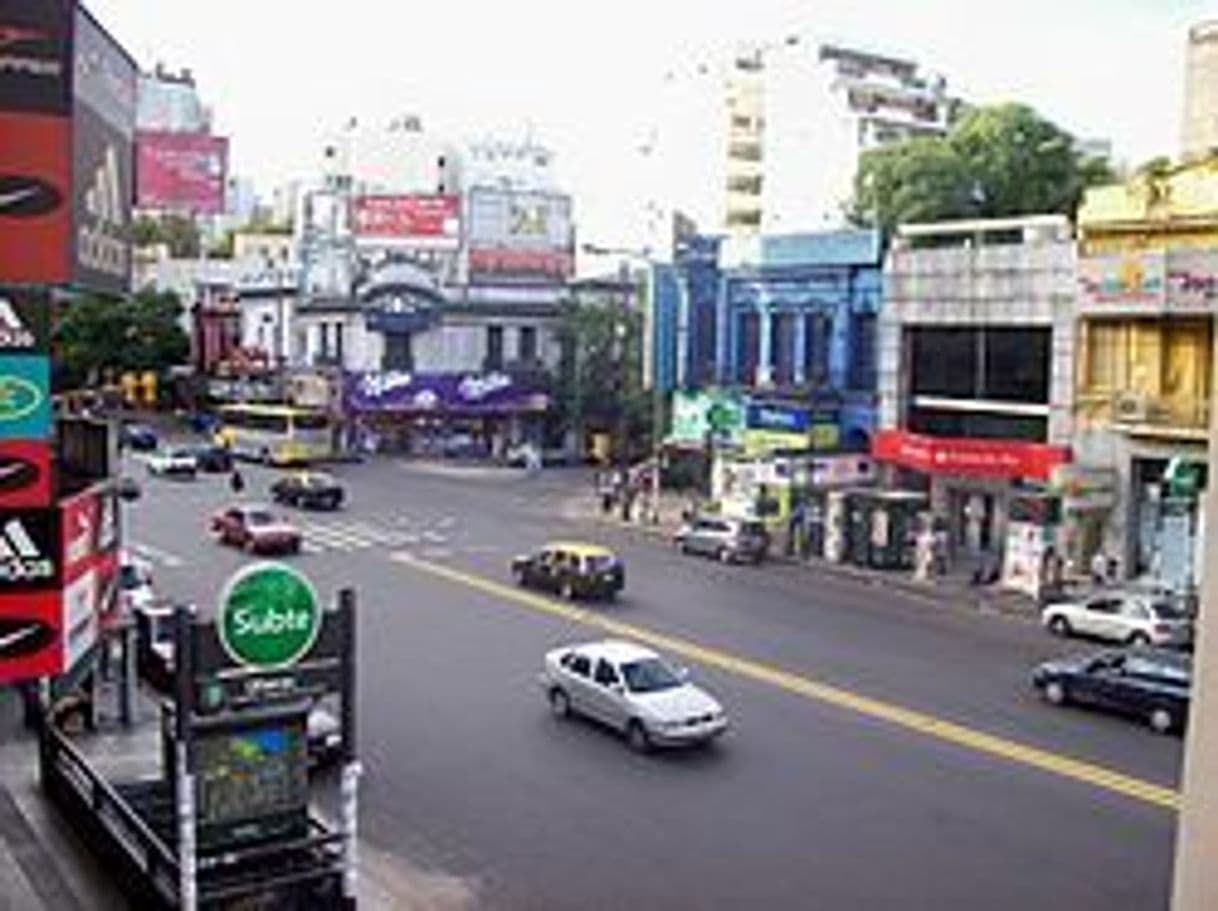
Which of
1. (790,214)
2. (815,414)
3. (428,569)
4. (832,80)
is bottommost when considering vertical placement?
(428,569)

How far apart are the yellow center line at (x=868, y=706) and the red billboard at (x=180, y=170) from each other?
246 ft

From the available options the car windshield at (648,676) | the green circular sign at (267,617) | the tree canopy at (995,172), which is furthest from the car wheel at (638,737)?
the tree canopy at (995,172)

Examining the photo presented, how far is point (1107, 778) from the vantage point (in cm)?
2284

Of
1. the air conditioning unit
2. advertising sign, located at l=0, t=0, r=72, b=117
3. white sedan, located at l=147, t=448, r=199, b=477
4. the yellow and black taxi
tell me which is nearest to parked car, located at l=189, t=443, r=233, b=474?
white sedan, located at l=147, t=448, r=199, b=477

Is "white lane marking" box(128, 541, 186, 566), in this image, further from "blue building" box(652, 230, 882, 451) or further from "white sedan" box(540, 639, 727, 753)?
"blue building" box(652, 230, 882, 451)

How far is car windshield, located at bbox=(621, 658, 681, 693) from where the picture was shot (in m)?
24.8

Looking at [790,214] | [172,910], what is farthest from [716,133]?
[172,910]

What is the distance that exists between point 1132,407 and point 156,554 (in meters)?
26.6

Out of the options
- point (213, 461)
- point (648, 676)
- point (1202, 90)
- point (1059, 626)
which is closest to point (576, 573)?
point (1059, 626)

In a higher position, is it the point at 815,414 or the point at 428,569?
the point at 815,414

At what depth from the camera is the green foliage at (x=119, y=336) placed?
90188 mm

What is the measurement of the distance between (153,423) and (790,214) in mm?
39618

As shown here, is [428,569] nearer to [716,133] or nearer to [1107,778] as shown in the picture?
[1107,778]

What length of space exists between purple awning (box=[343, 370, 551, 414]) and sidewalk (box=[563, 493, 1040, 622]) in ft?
86.8
